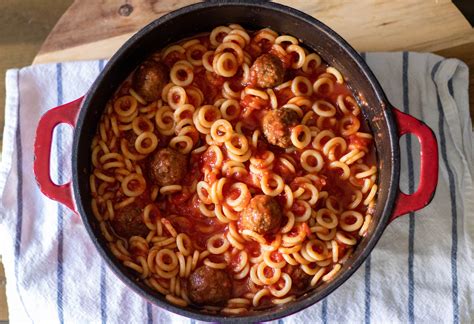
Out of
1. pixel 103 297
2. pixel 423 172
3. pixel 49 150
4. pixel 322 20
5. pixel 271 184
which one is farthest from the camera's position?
pixel 322 20

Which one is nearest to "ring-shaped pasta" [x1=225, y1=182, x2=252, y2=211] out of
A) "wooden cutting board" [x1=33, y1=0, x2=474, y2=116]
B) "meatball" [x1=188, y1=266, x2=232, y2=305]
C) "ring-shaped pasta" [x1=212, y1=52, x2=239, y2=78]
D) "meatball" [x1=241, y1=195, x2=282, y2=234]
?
"meatball" [x1=241, y1=195, x2=282, y2=234]

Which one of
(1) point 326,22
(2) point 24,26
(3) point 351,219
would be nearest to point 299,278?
(3) point 351,219

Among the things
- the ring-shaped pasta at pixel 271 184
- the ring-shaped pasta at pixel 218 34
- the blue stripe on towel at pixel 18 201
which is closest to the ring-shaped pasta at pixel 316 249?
the ring-shaped pasta at pixel 271 184

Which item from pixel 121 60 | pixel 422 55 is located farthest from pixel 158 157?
pixel 422 55

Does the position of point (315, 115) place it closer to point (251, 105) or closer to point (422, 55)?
point (251, 105)

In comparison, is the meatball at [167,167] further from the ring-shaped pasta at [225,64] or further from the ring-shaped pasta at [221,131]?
the ring-shaped pasta at [225,64]

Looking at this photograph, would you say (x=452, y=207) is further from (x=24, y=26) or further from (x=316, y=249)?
(x=24, y=26)
